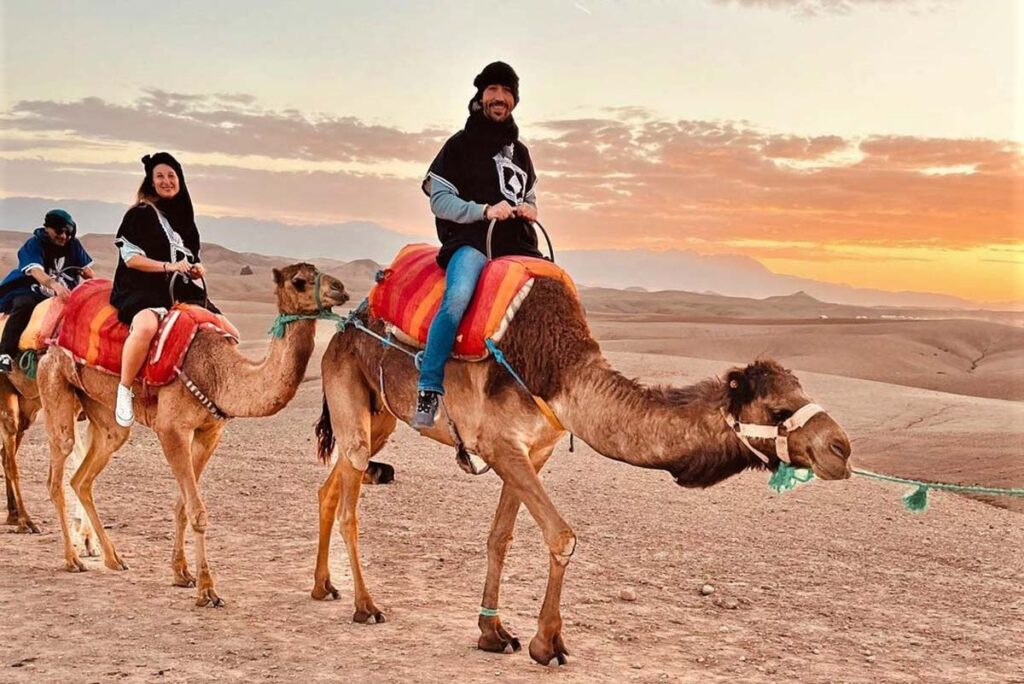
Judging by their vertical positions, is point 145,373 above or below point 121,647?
above

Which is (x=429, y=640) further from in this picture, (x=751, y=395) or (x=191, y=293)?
(x=191, y=293)

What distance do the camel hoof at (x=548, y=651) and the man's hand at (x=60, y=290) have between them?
5.03m

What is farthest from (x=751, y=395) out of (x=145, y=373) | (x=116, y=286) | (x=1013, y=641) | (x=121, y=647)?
(x=116, y=286)

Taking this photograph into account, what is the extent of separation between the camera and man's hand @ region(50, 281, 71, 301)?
8.79m

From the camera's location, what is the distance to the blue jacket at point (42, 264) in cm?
955

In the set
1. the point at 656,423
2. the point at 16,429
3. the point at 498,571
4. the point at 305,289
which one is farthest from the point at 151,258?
the point at 656,423

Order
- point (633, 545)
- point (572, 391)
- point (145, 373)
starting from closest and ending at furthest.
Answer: point (572, 391), point (145, 373), point (633, 545)

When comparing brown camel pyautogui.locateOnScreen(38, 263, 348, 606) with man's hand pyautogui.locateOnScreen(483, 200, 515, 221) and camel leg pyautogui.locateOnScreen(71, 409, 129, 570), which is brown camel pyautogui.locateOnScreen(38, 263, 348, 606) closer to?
camel leg pyautogui.locateOnScreen(71, 409, 129, 570)

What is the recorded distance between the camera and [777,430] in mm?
4820

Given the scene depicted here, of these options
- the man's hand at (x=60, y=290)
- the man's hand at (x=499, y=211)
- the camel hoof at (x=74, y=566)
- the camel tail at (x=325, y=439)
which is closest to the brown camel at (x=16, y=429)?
the camel hoof at (x=74, y=566)

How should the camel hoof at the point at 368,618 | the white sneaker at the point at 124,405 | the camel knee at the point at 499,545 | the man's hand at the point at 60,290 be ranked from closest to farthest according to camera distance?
the camel knee at the point at 499,545 < the camel hoof at the point at 368,618 < the white sneaker at the point at 124,405 < the man's hand at the point at 60,290

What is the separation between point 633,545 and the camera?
30.5ft

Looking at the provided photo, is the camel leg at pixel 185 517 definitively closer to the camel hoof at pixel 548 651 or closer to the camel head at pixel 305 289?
the camel head at pixel 305 289

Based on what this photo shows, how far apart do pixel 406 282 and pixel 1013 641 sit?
4682mm
